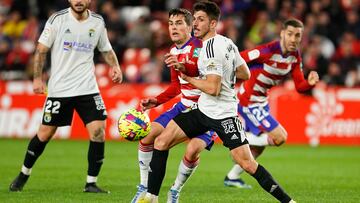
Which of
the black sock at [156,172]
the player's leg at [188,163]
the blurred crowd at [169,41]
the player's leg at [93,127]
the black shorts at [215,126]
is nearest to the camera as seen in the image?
the black shorts at [215,126]

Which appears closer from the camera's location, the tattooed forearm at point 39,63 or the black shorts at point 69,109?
the tattooed forearm at point 39,63

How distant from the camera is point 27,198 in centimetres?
1030

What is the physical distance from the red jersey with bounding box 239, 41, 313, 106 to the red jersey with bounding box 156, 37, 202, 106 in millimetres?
2289

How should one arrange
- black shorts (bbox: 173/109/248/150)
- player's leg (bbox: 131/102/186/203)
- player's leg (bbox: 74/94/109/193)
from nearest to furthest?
black shorts (bbox: 173/109/248/150)
player's leg (bbox: 131/102/186/203)
player's leg (bbox: 74/94/109/193)

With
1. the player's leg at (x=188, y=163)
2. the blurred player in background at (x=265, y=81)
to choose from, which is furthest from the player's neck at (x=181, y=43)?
the blurred player in background at (x=265, y=81)

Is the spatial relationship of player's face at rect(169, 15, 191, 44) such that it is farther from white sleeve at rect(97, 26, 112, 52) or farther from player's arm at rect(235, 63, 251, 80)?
white sleeve at rect(97, 26, 112, 52)

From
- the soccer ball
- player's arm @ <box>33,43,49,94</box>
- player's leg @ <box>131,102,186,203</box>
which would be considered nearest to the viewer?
the soccer ball

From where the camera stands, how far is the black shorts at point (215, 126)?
9055 mm

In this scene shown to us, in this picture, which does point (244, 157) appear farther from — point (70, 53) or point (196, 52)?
point (70, 53)

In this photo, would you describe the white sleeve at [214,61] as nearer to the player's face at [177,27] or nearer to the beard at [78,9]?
the player's face at [177,27]

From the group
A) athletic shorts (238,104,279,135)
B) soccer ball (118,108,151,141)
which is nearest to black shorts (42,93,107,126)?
soccer ball (118,108,151,141)

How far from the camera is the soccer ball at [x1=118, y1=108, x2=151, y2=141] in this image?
9617 millimetres

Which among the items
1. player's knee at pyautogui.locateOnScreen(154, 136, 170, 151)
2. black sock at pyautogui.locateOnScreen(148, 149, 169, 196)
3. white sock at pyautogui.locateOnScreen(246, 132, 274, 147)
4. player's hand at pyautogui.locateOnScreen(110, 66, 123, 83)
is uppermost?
player's hand at pyautogui.locateOnScreen(110, 66, 123, 83)

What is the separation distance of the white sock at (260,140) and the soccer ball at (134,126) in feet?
11.2
